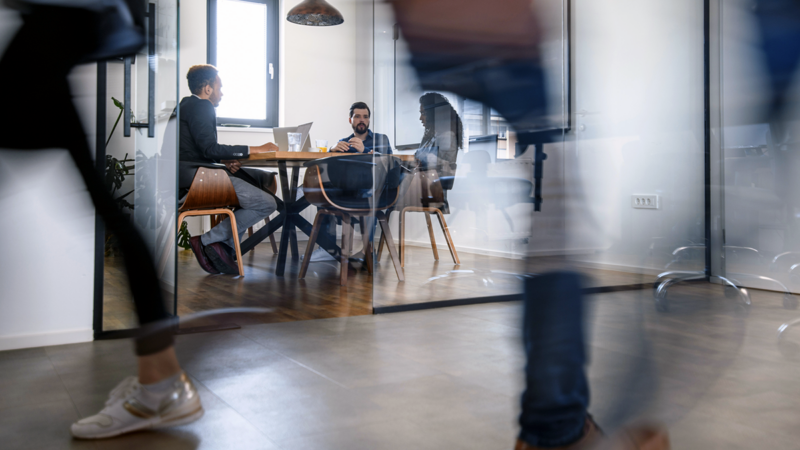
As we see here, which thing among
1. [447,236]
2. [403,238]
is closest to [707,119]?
[447,236]

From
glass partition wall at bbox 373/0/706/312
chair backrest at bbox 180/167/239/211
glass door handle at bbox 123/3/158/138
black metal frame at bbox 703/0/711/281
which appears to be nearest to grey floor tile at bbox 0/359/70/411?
glass door handle at bbox 123/3/158/138

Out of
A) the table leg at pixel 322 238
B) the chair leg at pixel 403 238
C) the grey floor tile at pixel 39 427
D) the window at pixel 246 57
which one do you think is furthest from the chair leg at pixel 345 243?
the window at pixel 246 57

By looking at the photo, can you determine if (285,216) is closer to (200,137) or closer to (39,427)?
(200,137)

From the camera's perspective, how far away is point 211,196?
3281mm

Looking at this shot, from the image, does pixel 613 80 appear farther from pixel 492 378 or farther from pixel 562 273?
pixel 562 273

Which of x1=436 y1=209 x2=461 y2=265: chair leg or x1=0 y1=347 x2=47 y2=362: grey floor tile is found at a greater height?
x1=436 y1=209 x2=461 y2=265: chair leg

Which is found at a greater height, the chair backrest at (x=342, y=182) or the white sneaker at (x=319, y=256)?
the chair backrest at (x=342, y=182)

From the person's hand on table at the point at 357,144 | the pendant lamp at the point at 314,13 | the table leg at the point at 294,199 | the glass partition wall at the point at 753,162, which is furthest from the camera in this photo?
the pendant lamp at the point at 314,13

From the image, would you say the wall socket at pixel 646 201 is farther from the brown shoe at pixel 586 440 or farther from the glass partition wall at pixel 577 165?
the brown shoe at pixel 586 440

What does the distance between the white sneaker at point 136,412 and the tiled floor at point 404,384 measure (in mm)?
23

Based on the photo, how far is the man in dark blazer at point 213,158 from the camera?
3.36 metres

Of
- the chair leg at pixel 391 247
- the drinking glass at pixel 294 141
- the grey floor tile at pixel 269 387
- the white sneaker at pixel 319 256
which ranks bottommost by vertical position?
the grey floor tile at pixel 269 387

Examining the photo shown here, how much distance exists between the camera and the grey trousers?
3557 millimetres

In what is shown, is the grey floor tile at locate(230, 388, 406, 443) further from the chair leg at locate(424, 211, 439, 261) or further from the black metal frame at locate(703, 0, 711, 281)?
the black metal frame at locate(703, 0, 711, 281)
